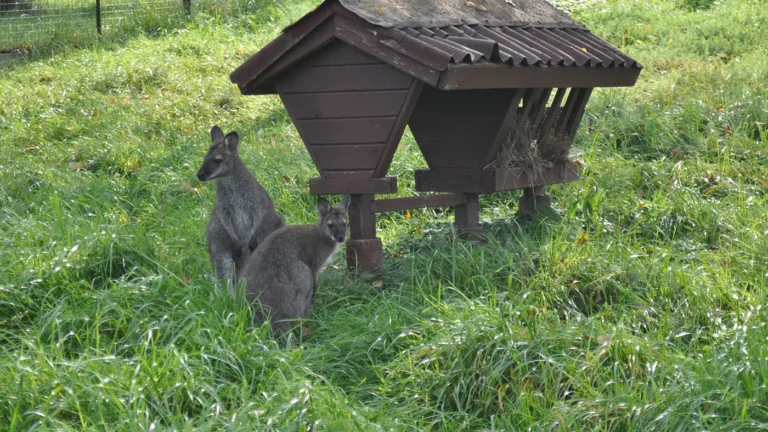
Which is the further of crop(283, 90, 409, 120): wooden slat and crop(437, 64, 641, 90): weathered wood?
crop(283, 90, 409, 120): wooden slat

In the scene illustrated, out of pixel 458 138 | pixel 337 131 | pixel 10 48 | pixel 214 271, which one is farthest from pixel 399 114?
pixel 10 48

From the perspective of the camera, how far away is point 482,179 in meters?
7.38

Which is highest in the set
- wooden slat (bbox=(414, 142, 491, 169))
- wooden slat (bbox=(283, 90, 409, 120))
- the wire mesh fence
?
wooden slat (bbox=(283, 90, 409, 120))

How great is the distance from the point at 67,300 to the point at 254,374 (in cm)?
166

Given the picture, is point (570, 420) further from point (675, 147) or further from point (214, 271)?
point (675, 147)

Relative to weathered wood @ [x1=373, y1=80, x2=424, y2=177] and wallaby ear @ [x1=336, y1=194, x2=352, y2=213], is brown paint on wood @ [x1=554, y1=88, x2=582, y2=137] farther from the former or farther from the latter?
wallaby ear @ [x1=336, y1=194, x2=352, y2=213]

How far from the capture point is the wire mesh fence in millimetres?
15117

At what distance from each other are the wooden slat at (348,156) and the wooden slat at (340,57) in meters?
0.58

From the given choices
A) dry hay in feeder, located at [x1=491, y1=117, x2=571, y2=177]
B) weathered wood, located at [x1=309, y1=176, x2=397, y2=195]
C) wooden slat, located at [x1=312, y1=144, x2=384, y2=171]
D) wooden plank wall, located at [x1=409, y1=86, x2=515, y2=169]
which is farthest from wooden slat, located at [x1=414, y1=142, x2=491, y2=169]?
Answer: wooden slat, located at [x1=312, y1=144, x2=384, y2=171]

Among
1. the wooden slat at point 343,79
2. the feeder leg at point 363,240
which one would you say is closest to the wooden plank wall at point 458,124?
the wooden slat at point 343,79

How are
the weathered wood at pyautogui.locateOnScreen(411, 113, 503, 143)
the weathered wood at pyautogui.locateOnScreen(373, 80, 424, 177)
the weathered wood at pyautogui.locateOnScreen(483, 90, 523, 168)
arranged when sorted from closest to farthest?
the weathered wood at pyautogui.locateOnScreen(373, 80, 424, 177) < the weathered wood at pyautogui.locateOnScreen(483, 90, 523, 168) < the weathered wood at pyautogui.locateOnScreen(411, 113, 503, 143)

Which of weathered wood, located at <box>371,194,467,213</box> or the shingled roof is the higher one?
the shingled roof

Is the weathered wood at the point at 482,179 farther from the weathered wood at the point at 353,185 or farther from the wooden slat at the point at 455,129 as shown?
the weathered wood at the point at 353,185

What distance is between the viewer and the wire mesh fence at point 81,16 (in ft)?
49.6
